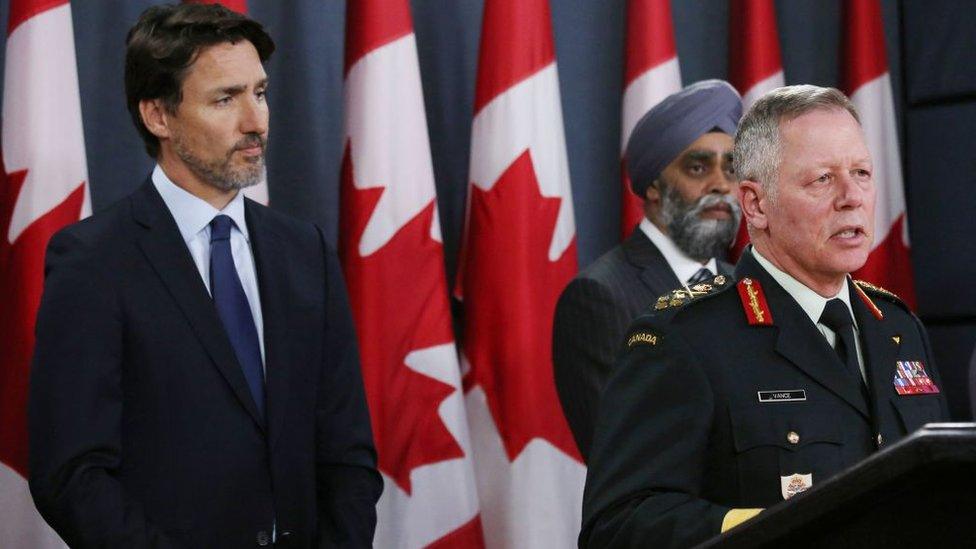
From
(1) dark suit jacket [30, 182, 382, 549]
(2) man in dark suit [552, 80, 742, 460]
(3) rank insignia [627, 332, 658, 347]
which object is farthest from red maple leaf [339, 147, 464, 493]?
(3) rank insignia [627, 332, 658, 347]

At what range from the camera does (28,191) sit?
9.20 ft

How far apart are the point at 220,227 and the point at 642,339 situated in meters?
0.91

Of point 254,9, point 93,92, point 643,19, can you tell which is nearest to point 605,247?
point 643,19

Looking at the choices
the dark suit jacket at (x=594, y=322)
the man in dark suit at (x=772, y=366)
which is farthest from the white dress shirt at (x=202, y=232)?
the man in dark suit at (x=772, y=366)

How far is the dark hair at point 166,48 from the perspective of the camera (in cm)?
231

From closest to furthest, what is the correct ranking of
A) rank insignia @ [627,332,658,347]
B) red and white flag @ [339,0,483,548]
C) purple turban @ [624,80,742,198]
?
1. rank insignia @ [627,332,658,347]
2. purple turban @ [624,80,742,198]
3. red and white flag @ [339,0,483,548]

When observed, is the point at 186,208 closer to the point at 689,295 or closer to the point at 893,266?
the point at 689,295

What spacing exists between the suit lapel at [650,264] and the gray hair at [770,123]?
3.32ft

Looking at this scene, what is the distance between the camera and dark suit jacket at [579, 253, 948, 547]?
1.60m

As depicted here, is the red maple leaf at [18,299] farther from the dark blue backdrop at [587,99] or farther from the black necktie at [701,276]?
the black necktie at [701,276]

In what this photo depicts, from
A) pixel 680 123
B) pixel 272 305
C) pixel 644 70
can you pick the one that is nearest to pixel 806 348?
pixel 272 305

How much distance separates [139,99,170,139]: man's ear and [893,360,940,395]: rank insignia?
1317mm

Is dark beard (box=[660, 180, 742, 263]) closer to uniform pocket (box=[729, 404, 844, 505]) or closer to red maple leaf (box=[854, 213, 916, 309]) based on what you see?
red maple leaf (box=[854, 213, 916, 309])

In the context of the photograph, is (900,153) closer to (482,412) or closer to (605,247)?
(605,247)
